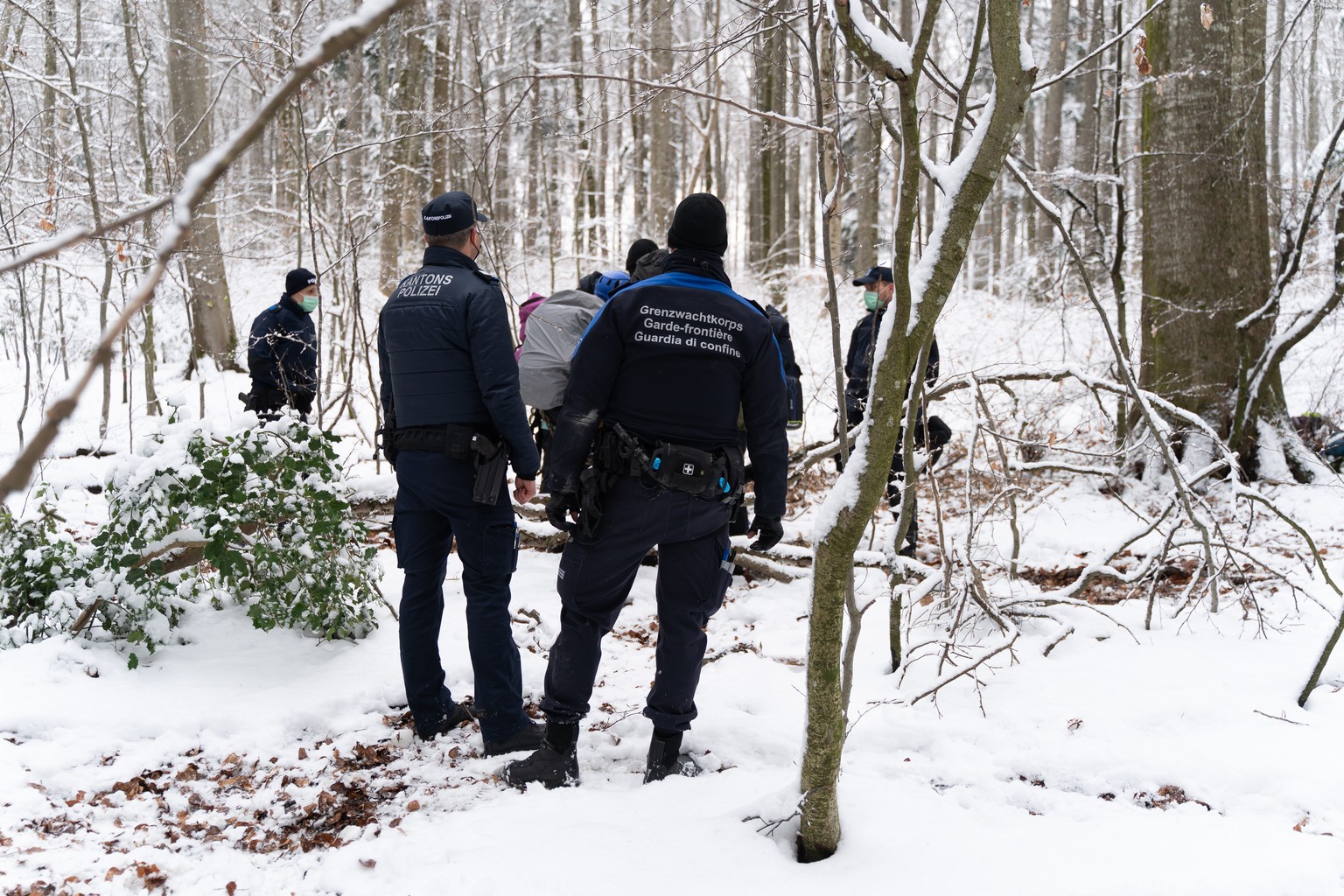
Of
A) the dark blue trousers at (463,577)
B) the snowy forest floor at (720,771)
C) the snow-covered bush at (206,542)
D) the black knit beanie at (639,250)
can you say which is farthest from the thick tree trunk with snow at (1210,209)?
the snow-covered bush at (206,542)

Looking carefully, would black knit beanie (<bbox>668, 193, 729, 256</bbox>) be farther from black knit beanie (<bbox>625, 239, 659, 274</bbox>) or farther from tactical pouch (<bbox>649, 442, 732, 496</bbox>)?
black knit beanie (<bbox>625, 239, 659, 274</bbox>)

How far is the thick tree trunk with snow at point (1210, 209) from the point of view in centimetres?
659

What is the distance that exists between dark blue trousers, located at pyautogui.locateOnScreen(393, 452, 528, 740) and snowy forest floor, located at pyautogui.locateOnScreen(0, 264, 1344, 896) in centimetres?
22

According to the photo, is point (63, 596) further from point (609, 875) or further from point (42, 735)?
point (609, 875)

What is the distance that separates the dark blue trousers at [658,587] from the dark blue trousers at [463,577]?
1.09 feet

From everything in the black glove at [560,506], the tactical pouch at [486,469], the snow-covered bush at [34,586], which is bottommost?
the snow-covered bush at [34,586]

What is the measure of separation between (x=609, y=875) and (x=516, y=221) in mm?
10316

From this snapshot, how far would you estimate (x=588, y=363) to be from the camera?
2822mm

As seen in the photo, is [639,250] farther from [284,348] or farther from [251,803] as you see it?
[284,348]

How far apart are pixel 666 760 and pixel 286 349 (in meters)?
5.33

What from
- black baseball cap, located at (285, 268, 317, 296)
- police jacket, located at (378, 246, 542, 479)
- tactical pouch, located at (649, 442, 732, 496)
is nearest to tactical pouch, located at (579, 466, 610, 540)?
tactical pouch, located at (649, 442, 732, 496)

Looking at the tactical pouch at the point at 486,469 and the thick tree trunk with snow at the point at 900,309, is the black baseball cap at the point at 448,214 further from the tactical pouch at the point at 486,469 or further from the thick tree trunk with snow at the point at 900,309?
the thick tree trunk with snow at the point at 900,309

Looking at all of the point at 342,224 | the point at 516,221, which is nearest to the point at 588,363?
the point at 342,224

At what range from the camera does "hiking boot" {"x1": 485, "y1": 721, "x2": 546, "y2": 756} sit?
3129 mm
